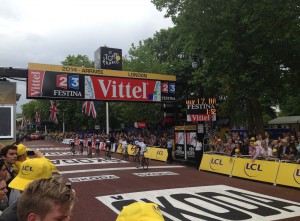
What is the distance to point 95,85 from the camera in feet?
62.7

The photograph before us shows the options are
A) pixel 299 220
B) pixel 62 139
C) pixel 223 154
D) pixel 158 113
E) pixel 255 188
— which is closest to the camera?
pixel 299 220

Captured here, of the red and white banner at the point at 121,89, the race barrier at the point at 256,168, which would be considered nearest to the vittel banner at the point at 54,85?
the red and white banner at the point at 121,89

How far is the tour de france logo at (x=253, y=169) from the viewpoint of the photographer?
14656mm

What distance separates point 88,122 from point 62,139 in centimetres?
616

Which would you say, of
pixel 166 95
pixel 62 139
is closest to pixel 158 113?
pixel 166 95

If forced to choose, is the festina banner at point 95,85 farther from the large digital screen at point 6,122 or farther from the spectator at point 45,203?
the spectator at point 45,203

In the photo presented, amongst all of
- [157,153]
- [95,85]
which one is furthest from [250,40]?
[157,153]

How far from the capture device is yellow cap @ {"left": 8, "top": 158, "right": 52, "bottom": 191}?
11.3 feet

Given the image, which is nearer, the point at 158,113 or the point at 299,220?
the point at 299,220

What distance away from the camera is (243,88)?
62.1 ft

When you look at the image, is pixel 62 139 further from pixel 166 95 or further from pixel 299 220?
pixel 299 220

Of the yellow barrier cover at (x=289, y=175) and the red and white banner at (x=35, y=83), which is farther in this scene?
the red and white banner at (x=35, y=83)

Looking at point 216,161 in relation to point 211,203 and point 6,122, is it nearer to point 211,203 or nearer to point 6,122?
point 211,203

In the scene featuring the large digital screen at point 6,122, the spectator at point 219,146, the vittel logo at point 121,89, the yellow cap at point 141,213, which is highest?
the vittel logo at point 121,89
